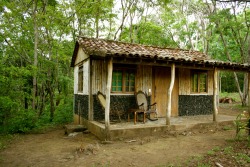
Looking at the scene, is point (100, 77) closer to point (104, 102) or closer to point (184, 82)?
point (104, 102)

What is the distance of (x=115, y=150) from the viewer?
5621 mm

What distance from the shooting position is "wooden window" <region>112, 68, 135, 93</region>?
8.33 meters

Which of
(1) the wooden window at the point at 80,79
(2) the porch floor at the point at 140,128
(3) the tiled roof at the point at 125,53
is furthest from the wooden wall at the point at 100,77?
(1) the wooden window at the point at 80,79

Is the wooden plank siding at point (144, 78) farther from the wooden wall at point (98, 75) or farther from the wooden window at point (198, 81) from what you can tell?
the wooden window at point (198, 81)

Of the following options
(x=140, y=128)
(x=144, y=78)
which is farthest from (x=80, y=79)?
(x=140, y=128)

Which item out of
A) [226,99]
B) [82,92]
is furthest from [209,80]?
[226,99]

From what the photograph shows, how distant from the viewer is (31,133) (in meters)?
8.70

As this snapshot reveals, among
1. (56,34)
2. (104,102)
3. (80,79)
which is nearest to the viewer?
(104,102)

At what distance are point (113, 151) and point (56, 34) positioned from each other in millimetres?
8378

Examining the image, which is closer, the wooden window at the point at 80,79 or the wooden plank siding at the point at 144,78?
the wooden plank siding at the point at 144,78

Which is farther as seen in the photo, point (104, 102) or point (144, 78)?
point (144, 78)

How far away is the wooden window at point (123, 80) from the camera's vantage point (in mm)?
8328

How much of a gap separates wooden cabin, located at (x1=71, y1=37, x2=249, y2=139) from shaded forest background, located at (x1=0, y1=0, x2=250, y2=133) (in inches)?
81.4

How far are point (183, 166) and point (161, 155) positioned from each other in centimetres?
89
